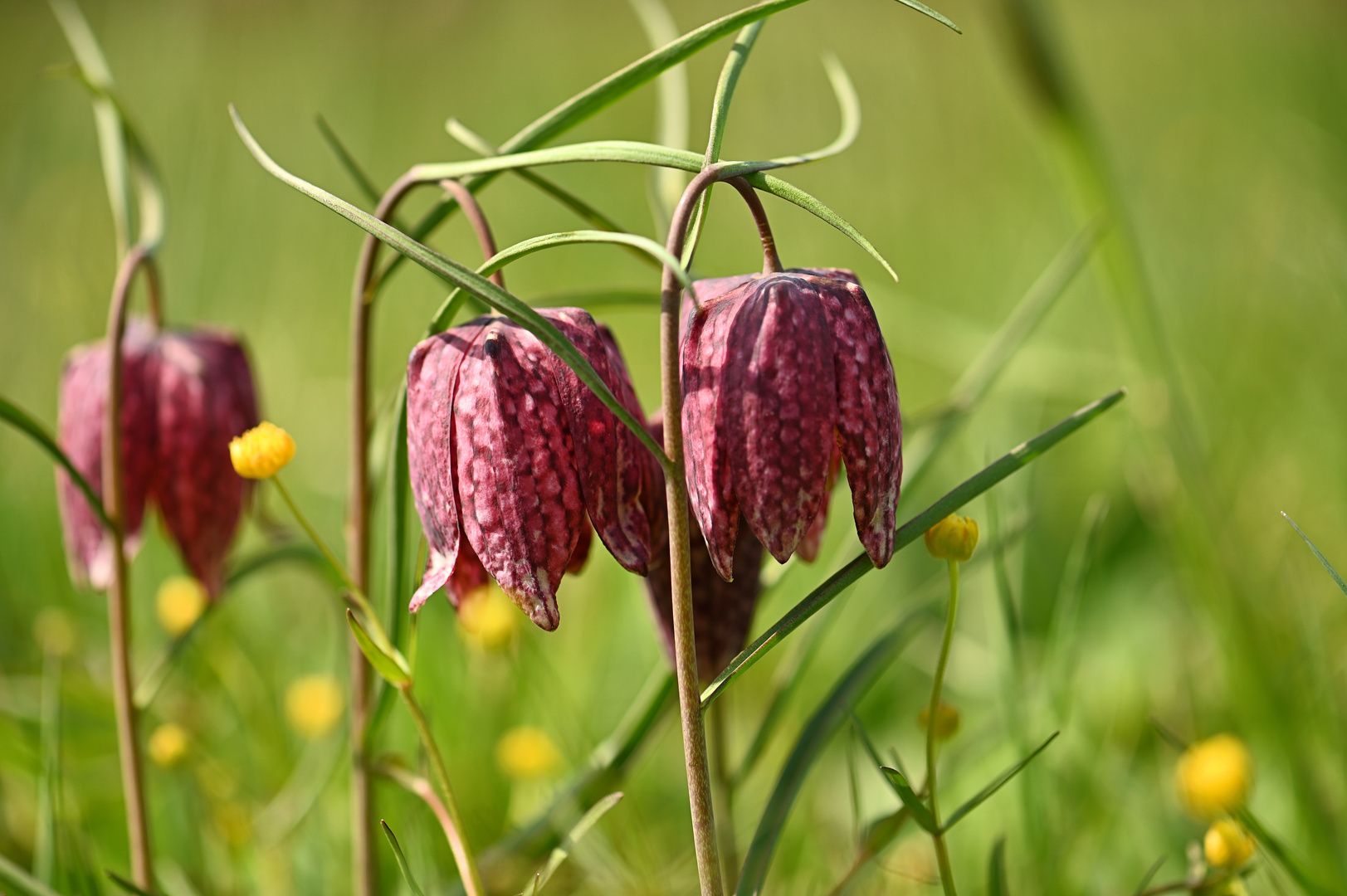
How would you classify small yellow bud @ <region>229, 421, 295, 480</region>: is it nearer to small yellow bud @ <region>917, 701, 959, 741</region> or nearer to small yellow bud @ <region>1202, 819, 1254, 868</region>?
small yellow bud @ <region>917, 701, 959, 741</region>

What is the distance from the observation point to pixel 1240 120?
3.79 m

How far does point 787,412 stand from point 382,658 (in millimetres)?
308

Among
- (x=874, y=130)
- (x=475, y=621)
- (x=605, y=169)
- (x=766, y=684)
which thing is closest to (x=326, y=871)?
(x=475, y=621)

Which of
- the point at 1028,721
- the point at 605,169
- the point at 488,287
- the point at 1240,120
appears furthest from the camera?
the point at 605,169

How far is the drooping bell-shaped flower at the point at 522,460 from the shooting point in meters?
0.66

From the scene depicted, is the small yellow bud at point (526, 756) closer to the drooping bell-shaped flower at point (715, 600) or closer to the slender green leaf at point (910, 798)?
the drooping bell-shaped flower at point (715, 600)

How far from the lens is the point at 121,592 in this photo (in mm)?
903

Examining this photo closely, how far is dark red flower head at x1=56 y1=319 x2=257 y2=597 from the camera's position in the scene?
95cm

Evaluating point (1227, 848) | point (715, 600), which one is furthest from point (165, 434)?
point (1227, 848)

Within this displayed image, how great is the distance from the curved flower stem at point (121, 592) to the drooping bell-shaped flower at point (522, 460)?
Result: 1.14ft

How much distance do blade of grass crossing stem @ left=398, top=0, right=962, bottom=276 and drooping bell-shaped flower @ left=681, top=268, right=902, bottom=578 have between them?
153 millimetres

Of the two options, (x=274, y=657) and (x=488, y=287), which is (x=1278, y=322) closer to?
(x=274, y=657)

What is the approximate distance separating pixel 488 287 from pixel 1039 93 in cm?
57

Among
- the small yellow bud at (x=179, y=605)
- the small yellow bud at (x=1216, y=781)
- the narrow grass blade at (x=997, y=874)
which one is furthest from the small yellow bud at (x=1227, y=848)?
the small yellow bud at (x=179, y=605)
